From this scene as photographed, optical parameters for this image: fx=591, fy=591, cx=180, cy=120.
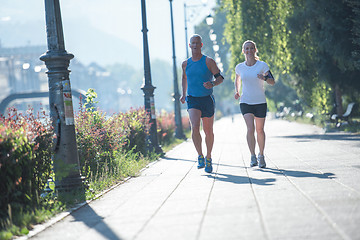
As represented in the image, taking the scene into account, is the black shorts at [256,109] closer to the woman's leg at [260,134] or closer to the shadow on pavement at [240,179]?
the woman's leg at [260,134]

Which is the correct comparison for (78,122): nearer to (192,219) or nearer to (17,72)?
(192,219)

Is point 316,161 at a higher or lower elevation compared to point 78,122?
lower

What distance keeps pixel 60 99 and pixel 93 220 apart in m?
2.57

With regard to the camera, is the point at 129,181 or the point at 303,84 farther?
the point at 303,84

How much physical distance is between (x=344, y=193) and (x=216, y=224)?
1.84 m

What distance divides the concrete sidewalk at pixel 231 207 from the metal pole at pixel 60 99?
0.62m

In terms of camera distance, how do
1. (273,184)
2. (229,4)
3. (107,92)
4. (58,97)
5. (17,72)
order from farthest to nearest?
(107,92) → (17,72) → (229,4) → (58,97) → (273,184)

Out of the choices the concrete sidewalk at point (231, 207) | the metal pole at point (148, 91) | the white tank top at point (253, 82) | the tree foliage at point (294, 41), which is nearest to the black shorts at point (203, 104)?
the white tank top at point (253, 82)

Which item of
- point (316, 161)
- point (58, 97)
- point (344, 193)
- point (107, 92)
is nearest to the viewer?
point (344, 193)

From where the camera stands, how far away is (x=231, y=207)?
6004mm

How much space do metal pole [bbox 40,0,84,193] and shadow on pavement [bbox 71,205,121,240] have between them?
1.03 meters

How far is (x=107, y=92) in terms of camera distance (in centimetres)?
19475

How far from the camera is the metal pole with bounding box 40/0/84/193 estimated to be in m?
8.05

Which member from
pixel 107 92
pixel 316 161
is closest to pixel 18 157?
pixel 316 161
